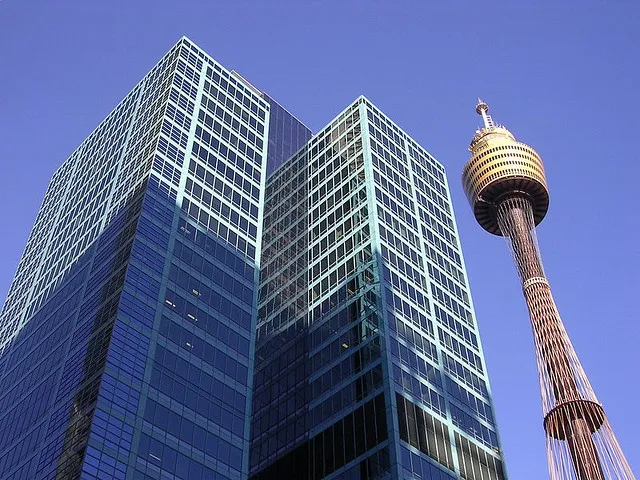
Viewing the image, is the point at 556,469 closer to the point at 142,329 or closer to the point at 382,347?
the point at 382,347

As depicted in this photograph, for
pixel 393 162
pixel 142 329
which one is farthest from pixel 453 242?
pixel 142 329

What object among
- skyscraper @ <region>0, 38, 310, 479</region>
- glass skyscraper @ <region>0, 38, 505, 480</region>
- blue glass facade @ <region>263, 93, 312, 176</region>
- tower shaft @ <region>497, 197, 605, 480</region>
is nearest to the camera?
skyscraper @ <region>0, 38, 310, 479</region>

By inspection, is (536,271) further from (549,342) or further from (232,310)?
(232,310)

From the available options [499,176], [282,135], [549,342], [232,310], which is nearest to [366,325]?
[232,310]

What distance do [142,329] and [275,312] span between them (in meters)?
34.1

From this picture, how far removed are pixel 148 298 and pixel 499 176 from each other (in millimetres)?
97935

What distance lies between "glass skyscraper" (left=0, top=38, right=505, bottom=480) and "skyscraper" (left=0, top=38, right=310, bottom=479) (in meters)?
0.23

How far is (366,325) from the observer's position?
89.4 m

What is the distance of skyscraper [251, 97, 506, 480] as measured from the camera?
8175cm

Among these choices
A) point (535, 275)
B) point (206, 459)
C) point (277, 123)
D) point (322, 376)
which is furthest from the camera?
point (277, 123)

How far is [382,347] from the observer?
85.2 meters

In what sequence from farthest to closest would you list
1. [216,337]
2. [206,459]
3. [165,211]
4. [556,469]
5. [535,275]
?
1. [535,275]
2. [556,469]
3. [165,211]
4. [216,337]
5. [206,459]

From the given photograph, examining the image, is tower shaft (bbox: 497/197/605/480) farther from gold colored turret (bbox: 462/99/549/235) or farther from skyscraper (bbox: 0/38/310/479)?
skyscraper (bbox: 0/38/310/479)

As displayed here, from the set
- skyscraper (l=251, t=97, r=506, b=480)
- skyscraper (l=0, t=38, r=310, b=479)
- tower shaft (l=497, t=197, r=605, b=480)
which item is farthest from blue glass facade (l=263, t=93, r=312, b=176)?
tower shaft (l=497, t=197, r=605, b=480)
